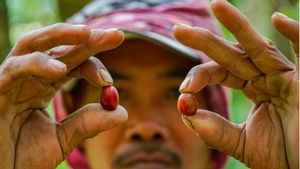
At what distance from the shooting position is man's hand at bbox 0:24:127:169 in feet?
3.76

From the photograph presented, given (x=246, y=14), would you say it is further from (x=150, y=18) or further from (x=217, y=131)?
(x=217, y=131)

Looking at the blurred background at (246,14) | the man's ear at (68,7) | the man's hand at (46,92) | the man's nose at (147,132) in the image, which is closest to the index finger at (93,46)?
the man's hand at (46,92)

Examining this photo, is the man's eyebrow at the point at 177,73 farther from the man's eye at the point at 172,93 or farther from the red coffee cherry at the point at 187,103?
the red coffee cherry at the point at 187,103

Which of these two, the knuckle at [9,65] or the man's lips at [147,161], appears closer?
the knuckle at [9,65]

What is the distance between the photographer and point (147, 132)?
1.59 metres

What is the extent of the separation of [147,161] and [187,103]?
476 millimetres

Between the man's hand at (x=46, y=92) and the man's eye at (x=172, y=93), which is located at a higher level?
the man's hand at (x=46, y=92)

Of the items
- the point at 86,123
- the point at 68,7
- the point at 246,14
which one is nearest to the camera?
the point at 86,123

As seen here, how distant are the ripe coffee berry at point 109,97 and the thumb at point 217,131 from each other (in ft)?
0.37

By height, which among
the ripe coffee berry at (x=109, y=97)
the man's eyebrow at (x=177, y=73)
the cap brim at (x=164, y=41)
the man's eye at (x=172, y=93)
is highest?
the ripe coffee berry at (x=109, y=97)

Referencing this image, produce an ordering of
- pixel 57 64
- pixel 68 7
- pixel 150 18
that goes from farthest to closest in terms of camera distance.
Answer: pixel 68 7
pixel 150 18
pixel 57 64

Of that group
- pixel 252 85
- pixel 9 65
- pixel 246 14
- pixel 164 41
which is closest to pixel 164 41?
pixel 164 41

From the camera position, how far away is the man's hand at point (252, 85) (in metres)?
1.14

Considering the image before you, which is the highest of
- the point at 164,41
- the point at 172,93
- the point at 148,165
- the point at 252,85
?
the point at 252,85
